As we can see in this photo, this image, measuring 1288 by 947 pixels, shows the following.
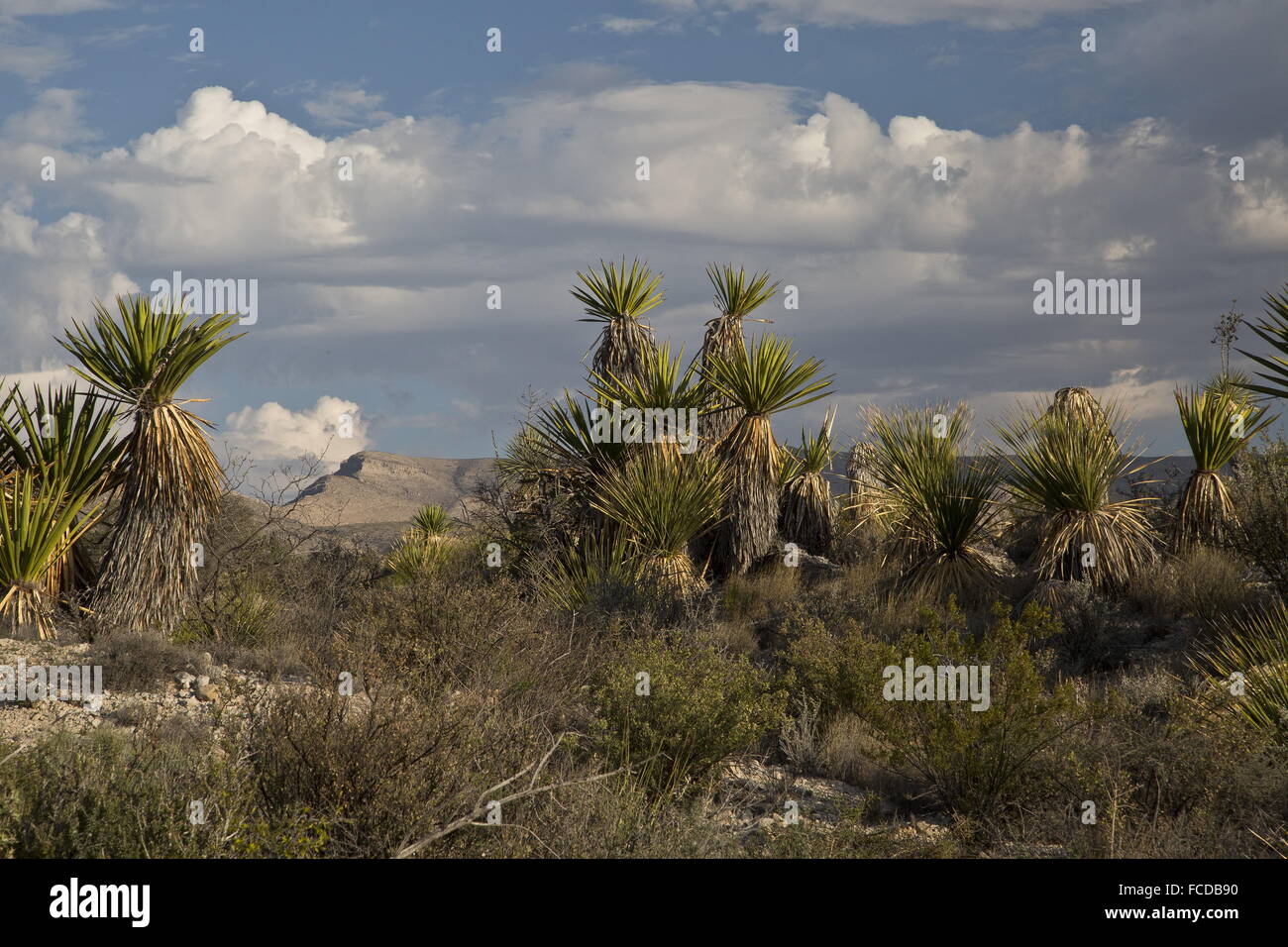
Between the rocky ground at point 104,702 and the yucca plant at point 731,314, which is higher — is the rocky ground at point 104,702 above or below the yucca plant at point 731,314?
below

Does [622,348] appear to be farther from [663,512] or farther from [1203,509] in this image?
[1203,509]

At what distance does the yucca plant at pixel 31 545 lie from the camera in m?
10.2

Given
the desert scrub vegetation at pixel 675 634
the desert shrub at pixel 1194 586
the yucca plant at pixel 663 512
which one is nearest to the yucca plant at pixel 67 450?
the desert scrub vegetation at pixel 675 634

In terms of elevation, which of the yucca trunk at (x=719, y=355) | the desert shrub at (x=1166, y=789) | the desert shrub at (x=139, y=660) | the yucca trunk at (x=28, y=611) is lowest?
the desert shrub at (x=1166, y=789)

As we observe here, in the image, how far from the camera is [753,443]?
13.8m

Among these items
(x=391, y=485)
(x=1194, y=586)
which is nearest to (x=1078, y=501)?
(x=1194, y=586)

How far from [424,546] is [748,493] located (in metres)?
7.85

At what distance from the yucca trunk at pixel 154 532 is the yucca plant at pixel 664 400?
5277 millimetres

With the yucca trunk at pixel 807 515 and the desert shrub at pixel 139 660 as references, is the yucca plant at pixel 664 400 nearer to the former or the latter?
the yucca trunk at pixel 807 515

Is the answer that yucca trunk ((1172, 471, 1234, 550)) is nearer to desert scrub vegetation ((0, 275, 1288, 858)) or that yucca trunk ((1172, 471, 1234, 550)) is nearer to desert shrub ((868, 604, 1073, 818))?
desert scrub vegetation ((0, 275, 1288, 858))

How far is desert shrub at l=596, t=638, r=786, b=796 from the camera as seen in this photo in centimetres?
676

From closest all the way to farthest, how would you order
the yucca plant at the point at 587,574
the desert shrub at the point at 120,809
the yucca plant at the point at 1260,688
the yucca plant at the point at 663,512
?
1. the desert shrub at the point at 120,809
2. the yucca plant at the point at 1260,688
3. the yucca plant at the point at 587,574
4. the yucca plant at the point at 663,512

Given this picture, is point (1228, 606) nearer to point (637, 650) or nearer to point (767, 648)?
point (767, 648)
